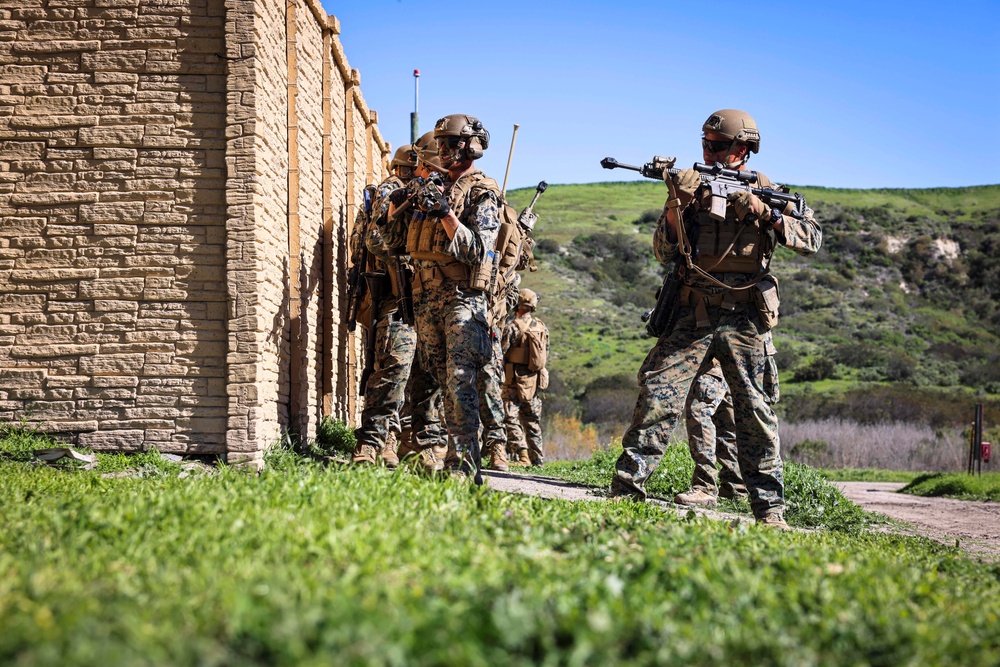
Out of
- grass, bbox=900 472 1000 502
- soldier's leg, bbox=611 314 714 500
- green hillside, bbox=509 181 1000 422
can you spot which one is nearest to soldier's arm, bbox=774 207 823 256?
soldier's leg, bbox=611 314 714 500

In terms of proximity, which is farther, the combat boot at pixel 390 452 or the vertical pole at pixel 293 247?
the vertical pole at pixel 293 247

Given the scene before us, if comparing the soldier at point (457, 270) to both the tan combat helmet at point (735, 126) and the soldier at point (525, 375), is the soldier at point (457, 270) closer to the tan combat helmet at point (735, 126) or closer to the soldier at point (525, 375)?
the tan combat helmet at point (735, 126)

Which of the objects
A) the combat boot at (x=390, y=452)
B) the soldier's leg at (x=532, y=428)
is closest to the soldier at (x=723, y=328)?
the combat boot at (x=390, y=452)

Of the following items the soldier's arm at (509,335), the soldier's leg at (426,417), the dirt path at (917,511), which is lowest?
the dirt path at (917,511)

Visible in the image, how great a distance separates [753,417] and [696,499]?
175cm

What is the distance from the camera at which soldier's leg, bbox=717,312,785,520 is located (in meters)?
7.54

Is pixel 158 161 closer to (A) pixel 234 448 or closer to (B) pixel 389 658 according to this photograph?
(A) pixel 234 448

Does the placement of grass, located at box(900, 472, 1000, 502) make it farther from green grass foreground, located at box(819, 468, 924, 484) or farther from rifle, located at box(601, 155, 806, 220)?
rifle, located at box(601, 155, 806, 220)

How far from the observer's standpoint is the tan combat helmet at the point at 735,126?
8.23 m

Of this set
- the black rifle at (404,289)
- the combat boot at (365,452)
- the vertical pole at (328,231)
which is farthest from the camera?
the vertical pole at (328,231)

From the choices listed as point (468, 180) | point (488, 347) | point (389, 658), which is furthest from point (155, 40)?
point (389, 658)

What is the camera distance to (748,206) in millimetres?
7734

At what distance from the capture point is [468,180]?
8.05m

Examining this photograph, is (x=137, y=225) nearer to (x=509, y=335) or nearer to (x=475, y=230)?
(x=475, y=230)
